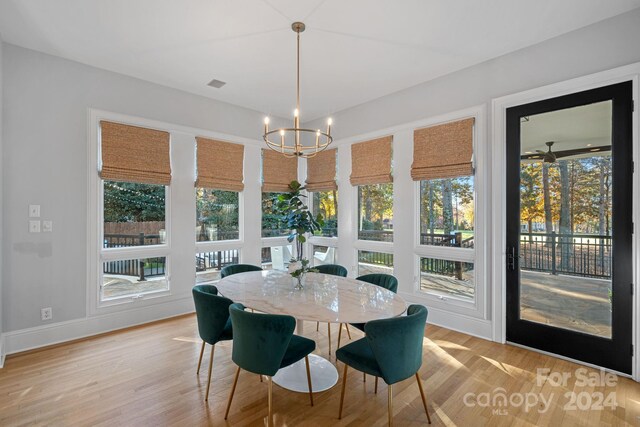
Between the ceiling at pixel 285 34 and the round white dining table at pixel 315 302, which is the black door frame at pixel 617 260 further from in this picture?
the round white dining table at pixel 315 302

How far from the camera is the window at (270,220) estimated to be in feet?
17.2

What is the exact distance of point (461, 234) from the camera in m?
3.74

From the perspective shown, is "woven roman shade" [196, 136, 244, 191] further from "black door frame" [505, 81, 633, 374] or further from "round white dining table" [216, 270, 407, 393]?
"black door frame" [505, 81, 633, 374]

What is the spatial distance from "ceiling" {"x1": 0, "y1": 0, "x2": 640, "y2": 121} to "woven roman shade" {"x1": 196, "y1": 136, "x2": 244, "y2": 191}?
3.02 ft

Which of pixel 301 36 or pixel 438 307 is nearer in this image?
pixel 301 36

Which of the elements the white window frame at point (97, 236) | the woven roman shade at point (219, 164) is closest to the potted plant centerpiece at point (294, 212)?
the woven roman shade at point (219, 164)

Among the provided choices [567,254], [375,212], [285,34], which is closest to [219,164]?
[285,34]

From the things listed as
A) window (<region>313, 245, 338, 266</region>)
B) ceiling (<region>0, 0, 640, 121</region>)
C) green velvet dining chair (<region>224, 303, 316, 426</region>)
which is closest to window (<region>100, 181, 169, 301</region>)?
ceiling (<region>0, 0, 640, 121</region>)

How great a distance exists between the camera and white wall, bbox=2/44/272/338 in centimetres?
308

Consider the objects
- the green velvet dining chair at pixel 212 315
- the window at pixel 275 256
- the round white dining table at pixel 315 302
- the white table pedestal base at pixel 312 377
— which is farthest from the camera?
the window at pixel 275 256

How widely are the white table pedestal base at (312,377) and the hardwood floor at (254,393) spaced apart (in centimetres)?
7

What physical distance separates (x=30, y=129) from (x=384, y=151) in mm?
4103

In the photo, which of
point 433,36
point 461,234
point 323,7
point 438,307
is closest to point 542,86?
point 433,36

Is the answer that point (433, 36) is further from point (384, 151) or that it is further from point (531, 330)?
point (531, 330)
